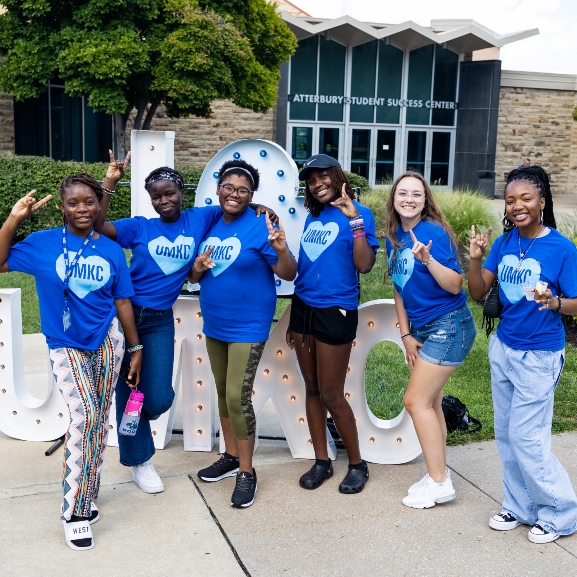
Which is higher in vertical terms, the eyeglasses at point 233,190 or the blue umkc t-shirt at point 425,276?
the eyeglasses at point 233,190

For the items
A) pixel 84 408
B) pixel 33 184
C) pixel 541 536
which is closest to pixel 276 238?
pixel 84 408

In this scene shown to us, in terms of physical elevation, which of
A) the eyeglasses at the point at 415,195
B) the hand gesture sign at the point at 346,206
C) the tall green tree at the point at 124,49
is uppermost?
the tall green tree at the point at 124,49

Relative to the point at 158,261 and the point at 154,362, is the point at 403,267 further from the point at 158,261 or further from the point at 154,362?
the point at 154,362

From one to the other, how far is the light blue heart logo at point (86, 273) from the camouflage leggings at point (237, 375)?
30.5 inches

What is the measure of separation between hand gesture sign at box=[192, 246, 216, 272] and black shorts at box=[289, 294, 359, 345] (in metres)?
0.58

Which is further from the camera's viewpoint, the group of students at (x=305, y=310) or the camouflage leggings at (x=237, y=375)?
the camouflage leggings at (x=237, y=375)

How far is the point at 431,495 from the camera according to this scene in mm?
3965

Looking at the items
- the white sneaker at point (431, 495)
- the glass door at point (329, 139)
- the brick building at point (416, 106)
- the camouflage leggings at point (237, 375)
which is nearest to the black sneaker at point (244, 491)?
the camouflage leggings at point (237, 375)

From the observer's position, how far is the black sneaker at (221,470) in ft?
14.1

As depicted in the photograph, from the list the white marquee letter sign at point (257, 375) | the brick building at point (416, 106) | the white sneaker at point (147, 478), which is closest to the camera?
the white sneaker at point (147, 478)

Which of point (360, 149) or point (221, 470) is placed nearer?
point (221, 470)

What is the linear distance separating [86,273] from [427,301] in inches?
66.1

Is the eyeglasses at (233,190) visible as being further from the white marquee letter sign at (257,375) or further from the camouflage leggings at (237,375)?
the white marquee letter sign at (257,375)

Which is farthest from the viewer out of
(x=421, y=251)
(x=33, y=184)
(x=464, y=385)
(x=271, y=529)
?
(x=33, y=184)
